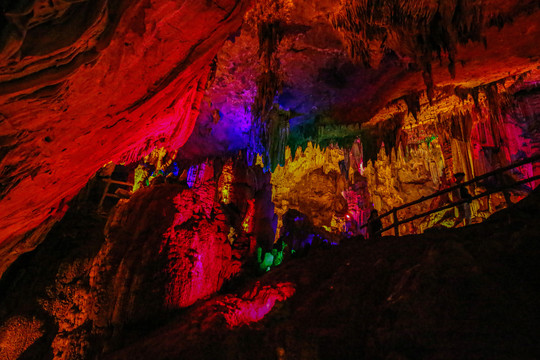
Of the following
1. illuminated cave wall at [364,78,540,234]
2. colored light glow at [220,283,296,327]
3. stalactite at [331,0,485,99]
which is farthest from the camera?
illuminated cave wall at [364,78,540,234]

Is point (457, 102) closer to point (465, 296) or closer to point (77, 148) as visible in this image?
point (465, 296)

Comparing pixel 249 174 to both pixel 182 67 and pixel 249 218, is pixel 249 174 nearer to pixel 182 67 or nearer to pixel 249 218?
pixel 249 218

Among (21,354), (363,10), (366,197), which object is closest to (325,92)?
(363,10)

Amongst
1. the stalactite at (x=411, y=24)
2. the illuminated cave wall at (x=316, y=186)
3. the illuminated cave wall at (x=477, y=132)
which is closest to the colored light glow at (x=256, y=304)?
the stalactite at (x=411, y=24)

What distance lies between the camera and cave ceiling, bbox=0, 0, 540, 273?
9.33ft

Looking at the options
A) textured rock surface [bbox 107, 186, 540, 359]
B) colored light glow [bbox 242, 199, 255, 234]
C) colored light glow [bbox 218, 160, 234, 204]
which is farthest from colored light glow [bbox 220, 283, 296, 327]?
colored light glow [bbox 218, 160, 234, 204]

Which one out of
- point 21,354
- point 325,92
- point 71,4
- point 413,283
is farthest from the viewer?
point 325,92

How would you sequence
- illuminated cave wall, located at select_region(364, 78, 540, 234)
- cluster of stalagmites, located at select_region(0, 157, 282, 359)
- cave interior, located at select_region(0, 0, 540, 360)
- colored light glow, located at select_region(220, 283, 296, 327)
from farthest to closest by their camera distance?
illuminated cave wall, located at select_region(364, 78, 540, 234) → cluster of stalagmites, located at select_region(0, 157, 282, 359) → colored light glow, located at select_region(220, 283, 296, 327) → cave interior, located at select_region(0, 0, 540, 360)

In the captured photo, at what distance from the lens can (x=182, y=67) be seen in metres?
4.43

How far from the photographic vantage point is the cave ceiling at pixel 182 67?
9.33 feet

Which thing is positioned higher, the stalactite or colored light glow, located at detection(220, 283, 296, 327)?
the stalactite

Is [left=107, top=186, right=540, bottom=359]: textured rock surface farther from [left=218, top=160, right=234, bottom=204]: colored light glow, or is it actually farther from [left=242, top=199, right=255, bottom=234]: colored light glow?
[left=218, top=160, right=234, bottom=204]: colored light glow

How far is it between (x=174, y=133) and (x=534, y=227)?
6.34 metres

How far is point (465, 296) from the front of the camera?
10.3 feet
